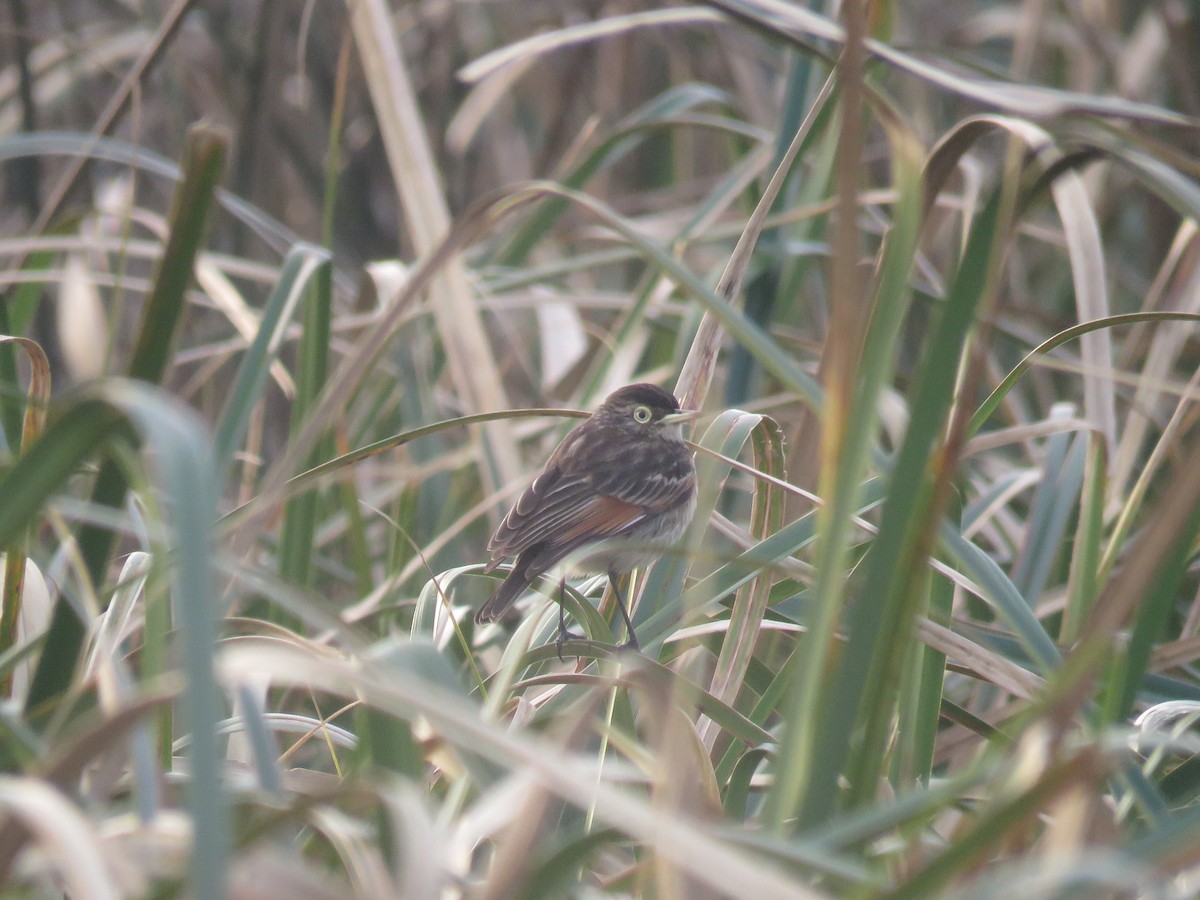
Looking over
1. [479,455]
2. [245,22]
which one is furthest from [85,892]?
[245,22]

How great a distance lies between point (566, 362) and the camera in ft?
14.1

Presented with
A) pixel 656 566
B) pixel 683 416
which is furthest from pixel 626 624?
pixel 683 416

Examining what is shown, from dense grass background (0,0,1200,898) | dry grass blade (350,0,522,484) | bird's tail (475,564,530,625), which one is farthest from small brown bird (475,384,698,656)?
dry grass blade (350,0,522,484)

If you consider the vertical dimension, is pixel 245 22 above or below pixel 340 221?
above

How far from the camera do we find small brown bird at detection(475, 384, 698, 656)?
3.11m

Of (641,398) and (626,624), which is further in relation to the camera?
(641,398)

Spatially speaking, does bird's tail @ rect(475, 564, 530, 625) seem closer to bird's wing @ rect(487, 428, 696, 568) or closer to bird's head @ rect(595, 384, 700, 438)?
bird's wing @ rect(487, 428, 696, 568)

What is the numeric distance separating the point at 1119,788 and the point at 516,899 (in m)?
1.28

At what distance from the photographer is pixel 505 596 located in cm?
304

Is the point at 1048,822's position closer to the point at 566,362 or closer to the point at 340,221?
the point at 566,362

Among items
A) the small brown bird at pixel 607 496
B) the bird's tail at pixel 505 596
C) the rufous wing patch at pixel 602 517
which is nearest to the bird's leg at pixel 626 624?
the small brown bird at pixel 607 496

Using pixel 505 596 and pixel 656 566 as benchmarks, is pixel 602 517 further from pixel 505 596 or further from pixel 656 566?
pixel 656 566

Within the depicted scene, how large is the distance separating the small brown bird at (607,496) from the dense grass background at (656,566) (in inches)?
4.8

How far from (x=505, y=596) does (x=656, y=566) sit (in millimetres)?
450
